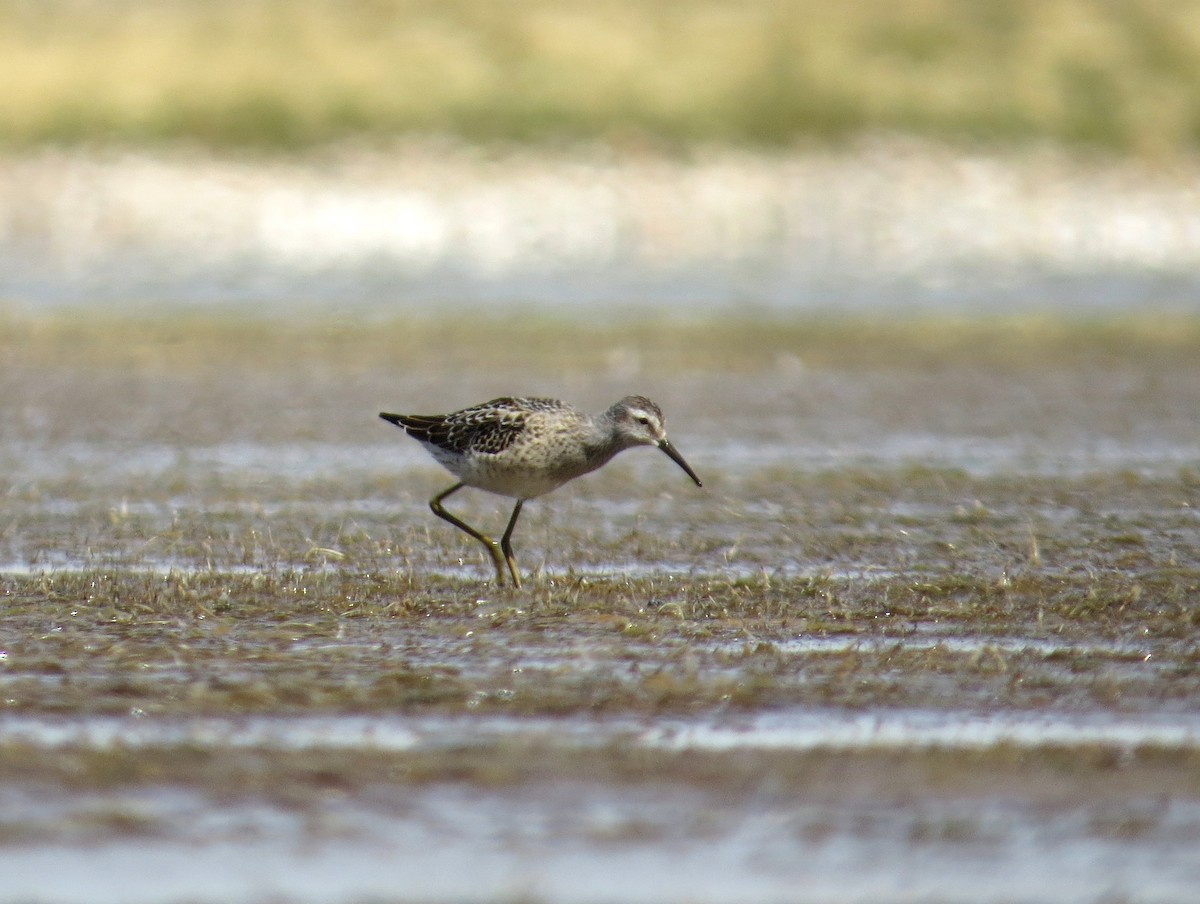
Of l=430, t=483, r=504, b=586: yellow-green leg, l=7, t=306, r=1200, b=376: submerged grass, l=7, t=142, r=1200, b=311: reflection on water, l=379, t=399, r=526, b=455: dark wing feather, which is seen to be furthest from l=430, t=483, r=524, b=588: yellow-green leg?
l=7, t=142, r=1200, b=311: reflection on water

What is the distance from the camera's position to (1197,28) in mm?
36375

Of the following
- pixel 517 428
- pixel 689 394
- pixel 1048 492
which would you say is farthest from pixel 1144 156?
pixel 517 428

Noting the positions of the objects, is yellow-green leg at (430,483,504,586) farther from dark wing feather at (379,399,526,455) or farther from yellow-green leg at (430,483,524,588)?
dark wing feather at (379,399,526,455)

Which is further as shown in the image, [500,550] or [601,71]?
[601,71]

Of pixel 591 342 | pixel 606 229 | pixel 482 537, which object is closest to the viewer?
pixel 482 537

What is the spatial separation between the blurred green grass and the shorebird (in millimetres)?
22787

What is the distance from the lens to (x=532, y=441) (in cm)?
964

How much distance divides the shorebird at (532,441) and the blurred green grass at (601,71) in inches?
897

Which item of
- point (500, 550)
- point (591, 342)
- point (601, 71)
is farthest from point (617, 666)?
point (601, 71)

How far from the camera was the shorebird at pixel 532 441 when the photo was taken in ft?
31.7

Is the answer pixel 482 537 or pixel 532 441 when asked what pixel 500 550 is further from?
pixel 532 441

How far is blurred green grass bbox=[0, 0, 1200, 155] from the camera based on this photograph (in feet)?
108

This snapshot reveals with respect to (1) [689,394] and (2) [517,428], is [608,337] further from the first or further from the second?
(2) [517,428]

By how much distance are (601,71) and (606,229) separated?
7.13 metres
